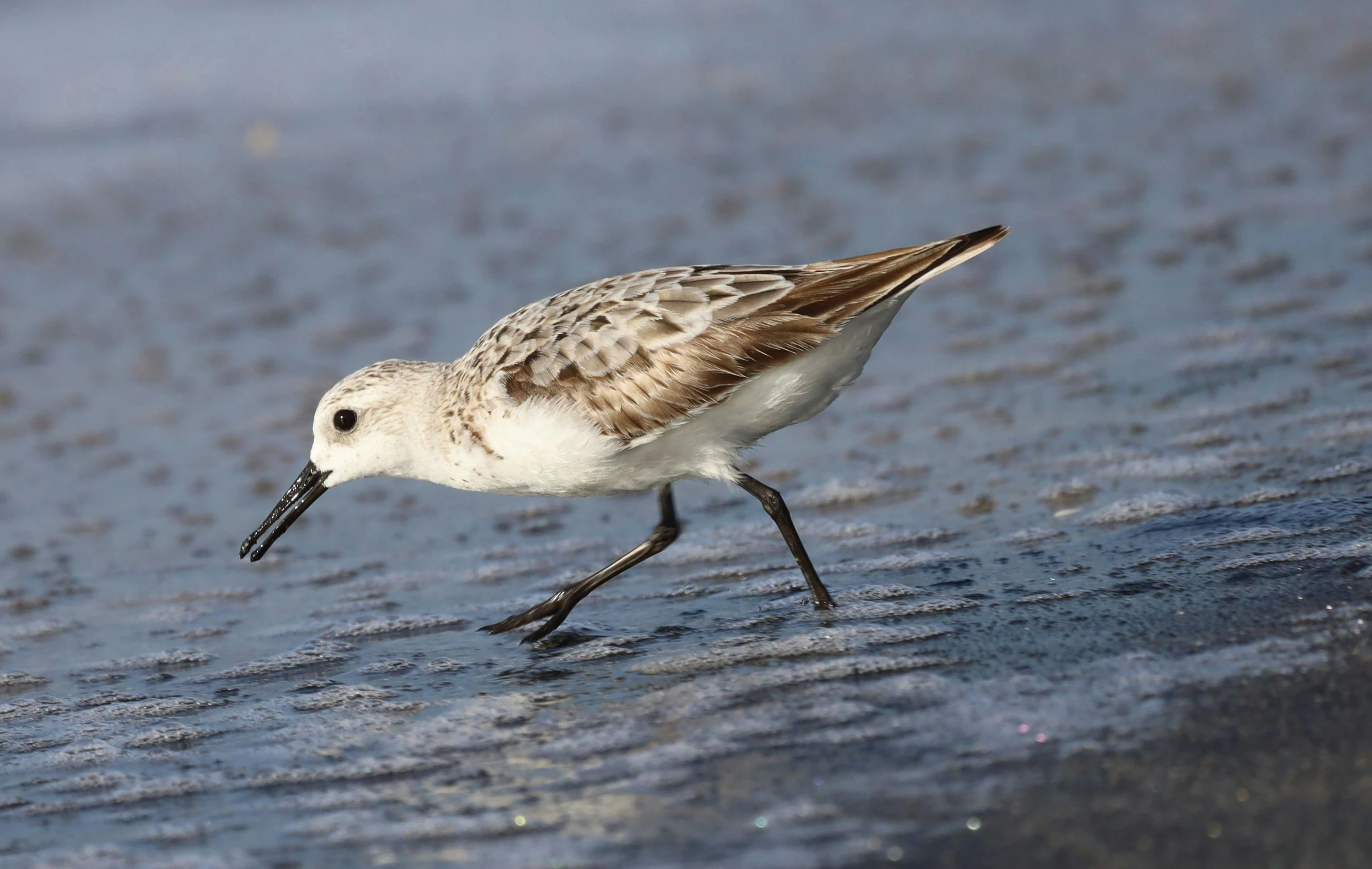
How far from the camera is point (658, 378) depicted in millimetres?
5262

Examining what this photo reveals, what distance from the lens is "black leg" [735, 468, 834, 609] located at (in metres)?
5.46

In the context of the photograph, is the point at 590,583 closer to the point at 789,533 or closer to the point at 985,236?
the point at 789,533

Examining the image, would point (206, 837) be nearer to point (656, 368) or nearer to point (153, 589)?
point (656, 368)

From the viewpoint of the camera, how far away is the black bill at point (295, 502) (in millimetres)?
6008

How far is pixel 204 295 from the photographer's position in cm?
990

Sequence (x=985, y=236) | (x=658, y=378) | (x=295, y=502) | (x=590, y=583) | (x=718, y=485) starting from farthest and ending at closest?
1. (x=718, y=485)
2. (x=295, y=502)
3. (x=590, y=583)
4. (x=985, y=236)
5. (x=658, y=378)

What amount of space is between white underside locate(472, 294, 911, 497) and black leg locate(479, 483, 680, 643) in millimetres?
327

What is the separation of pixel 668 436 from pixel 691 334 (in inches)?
13.9

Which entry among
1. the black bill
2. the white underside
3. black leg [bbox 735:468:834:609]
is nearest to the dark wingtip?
the white underside

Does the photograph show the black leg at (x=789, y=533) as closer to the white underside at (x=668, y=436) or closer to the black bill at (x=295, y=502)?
the white underside at (x=668, y=436)

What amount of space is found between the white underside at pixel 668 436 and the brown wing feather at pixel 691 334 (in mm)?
62

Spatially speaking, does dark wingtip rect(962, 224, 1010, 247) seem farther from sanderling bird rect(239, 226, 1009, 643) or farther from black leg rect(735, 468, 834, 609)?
black leg rect(735, 468, 834, 609)

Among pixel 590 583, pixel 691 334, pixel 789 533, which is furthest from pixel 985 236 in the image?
pixel 590 583

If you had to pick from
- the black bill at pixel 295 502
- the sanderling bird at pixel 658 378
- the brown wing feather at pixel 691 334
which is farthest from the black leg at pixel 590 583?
the black bill at pixel 295 502
